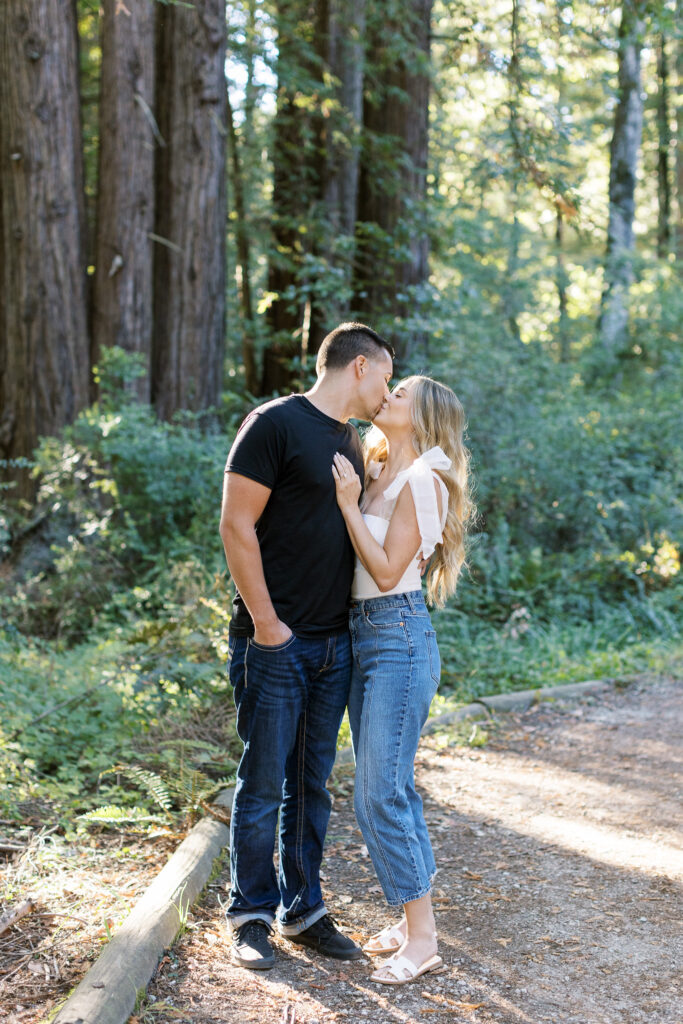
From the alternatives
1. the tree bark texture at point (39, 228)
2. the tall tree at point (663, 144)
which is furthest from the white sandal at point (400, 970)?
the tall tree at point (663, 144)

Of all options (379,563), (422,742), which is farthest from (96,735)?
(379,563)

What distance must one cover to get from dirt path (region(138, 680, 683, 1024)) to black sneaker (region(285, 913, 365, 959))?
0.04 metres

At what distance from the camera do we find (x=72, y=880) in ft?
12.8

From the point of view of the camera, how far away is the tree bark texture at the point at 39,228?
8.57m

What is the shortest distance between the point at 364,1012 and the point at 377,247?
8.78m

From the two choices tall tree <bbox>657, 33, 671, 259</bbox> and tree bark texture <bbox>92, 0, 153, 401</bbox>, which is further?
tall tree <bbox>657, 33, 671, 259</bbox>

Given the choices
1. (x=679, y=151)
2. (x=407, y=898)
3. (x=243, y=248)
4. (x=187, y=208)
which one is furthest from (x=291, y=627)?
(x=679, y=151)

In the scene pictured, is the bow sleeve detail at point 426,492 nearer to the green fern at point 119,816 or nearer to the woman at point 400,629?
the woman at point 400,629

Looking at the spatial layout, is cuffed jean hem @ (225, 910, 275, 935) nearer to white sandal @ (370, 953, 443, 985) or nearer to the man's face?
white sandal @ (370, 953, 443, 985)

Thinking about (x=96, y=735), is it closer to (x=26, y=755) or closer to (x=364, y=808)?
(x=26, y=755)

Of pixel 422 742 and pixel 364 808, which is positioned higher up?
pixel 364 808

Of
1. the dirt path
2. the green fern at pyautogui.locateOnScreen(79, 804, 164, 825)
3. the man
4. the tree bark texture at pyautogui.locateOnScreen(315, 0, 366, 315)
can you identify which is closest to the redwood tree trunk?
the tree bark texture at pyautogui.locateOnScreen(315, 0, 366, 315)

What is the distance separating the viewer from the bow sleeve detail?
10.7 feet

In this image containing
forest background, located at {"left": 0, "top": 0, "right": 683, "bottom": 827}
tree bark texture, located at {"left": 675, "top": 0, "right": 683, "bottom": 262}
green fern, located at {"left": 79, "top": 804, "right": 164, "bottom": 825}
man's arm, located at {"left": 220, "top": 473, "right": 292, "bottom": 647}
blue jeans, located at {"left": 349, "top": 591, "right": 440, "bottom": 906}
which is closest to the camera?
man's arm, located at {"left": 220, "top": 473, "right": 292, "bottom": 647}
